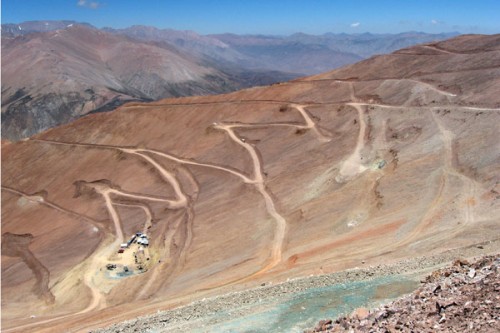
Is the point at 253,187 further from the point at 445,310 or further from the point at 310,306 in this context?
the point at 445,310

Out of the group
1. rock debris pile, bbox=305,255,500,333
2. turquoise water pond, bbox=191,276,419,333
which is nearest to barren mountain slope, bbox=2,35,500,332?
turquoise water pond, bbox=191,276,419,333

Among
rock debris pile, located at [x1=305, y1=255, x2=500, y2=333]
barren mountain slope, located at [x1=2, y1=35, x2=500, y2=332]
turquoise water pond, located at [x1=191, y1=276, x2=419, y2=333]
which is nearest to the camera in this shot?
rock debris pile, located at [x1=305, y1=255, x2=500, y2=333]

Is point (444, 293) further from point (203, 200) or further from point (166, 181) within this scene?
point (166, 181)

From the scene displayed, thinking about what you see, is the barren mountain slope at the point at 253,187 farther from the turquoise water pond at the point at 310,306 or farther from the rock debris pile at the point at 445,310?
the rock debris pile at the point at 445,310

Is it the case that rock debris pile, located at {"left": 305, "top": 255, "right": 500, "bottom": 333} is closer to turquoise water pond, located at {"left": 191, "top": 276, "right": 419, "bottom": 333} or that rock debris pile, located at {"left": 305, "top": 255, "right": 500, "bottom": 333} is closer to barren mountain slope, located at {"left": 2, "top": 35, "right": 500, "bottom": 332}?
turquoise water pond, located at {"left": 191, "top": 276, "right": 419, "bottom": 333}

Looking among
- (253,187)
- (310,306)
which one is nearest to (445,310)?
(310,306)

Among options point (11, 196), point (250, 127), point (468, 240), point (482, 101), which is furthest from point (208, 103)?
A: point (468, 240)

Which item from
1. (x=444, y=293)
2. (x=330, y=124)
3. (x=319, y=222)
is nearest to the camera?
(x=444, y=293)
